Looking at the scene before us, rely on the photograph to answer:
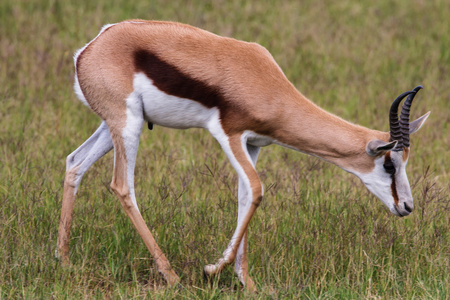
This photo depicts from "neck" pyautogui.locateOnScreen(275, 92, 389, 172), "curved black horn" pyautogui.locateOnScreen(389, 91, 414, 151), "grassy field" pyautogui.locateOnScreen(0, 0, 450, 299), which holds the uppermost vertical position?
"curved black horn" pyautogui.locateOnScreen(389, 91, 414, 151)

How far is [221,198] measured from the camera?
5699 mm

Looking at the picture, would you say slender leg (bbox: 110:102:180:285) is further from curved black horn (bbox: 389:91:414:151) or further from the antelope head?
curved black horn (bbox: 389:91:414:151)

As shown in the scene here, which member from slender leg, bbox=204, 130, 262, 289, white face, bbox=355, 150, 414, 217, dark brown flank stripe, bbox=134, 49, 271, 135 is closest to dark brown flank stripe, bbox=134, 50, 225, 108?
dark brown flank stripe, bbox=134, 49, 271, 135

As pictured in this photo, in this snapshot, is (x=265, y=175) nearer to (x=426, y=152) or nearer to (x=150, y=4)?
(x=426, y=152)

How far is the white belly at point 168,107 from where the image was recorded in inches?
181

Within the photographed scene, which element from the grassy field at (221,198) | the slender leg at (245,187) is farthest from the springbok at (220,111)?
the grassy field at (221,198)

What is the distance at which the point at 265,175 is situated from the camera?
6078 millimetres

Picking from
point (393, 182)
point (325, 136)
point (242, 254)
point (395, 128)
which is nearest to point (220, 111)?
point (325, 136)

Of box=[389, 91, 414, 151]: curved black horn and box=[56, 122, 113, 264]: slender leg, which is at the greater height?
box=[389, 91, 414, 151]: curved black horn

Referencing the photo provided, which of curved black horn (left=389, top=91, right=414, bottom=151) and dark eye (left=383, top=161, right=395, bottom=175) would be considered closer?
curved black horn (left=389, top=91, right=414, bottom=151)

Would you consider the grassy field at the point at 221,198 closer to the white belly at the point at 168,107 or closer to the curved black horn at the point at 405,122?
the white belly at the point at 168,107

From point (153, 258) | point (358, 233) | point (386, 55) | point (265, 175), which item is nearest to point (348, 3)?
point (386, 55)

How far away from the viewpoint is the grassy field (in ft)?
14.7

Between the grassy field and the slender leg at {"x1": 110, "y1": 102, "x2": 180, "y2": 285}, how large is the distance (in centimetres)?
10
